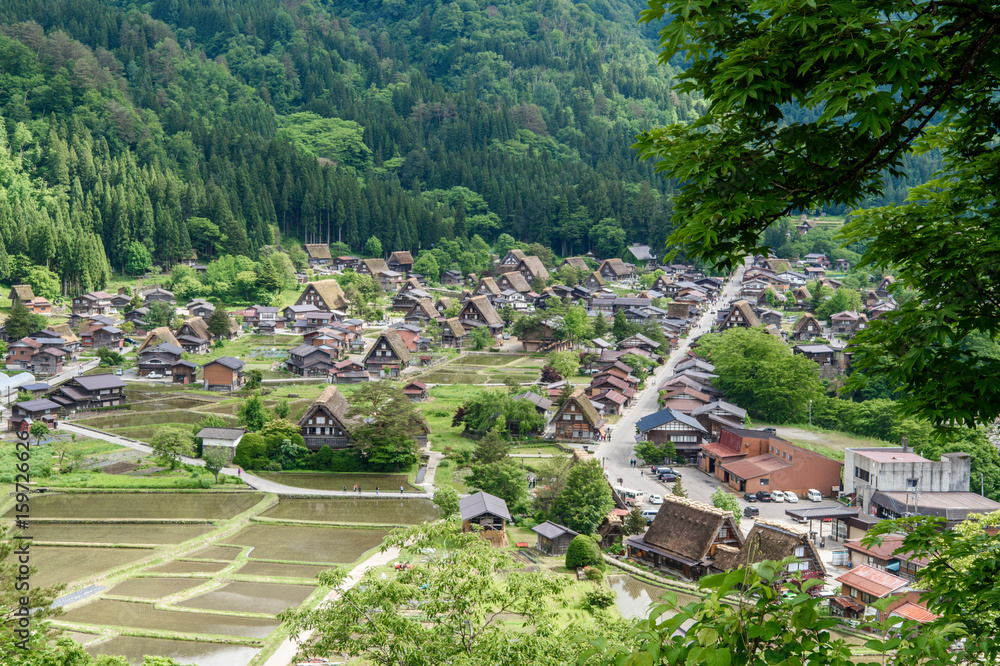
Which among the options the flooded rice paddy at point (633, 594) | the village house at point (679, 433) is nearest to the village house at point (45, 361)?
the village house at point (679, 433)

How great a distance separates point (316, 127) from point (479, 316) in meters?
48.8

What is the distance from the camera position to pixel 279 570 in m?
19.8

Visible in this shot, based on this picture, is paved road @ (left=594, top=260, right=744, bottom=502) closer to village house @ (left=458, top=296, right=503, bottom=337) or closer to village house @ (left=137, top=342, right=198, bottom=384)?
village house @ (left=458, top=296, right=503, bottom=337)

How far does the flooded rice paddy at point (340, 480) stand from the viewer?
26406 mm

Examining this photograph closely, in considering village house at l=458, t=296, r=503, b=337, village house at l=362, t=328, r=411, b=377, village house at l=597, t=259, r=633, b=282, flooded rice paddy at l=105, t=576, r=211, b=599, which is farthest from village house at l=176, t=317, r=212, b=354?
village house at l=597, t=259, r=633, b=282

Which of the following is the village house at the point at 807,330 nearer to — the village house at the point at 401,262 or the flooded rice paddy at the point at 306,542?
the flooded rice paddy at the point at 306,542

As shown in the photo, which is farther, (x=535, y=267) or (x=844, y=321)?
(x=535, y=267)

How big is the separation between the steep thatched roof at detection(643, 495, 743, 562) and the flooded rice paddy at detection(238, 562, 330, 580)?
887 cm

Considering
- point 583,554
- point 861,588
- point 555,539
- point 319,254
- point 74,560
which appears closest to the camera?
point 861,588

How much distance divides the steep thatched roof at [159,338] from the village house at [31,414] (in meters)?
9.32

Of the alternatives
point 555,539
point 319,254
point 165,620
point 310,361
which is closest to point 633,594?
point 555,539

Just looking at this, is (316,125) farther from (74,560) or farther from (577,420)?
(74,560)

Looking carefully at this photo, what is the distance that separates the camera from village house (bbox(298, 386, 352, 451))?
28922 millimetres

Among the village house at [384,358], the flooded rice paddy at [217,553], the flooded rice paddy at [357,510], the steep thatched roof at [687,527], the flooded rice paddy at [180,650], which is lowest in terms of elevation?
the flooded rice paddy at [180,650]
